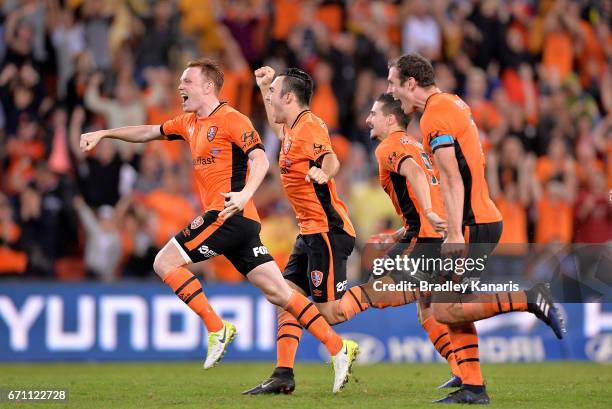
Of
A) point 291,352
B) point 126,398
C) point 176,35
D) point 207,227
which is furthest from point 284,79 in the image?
point 176,35

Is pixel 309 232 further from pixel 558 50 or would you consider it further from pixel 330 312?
pixel 558 50

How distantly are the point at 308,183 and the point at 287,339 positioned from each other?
138 cm

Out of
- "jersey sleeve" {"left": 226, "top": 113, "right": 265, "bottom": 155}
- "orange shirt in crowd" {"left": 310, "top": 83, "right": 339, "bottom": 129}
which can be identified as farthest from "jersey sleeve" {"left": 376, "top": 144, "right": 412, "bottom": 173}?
"orange shirt in crowd" {"left": 310, "top": 83, "right": 339, "bottom": 129}

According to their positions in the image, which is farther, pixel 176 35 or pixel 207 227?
pixel 176 35

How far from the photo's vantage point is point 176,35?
1861 centimetres

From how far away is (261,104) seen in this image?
18250mm

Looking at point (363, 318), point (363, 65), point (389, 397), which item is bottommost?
point (389, 397)

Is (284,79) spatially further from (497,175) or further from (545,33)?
(545,33)

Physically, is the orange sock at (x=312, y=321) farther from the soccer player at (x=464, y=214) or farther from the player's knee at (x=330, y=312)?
the soccer player at (x=464, y=214)

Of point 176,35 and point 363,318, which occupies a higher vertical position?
point 176,35

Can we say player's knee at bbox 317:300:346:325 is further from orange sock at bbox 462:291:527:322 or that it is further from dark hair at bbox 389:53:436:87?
dark hair at bbox 389:53:436:87

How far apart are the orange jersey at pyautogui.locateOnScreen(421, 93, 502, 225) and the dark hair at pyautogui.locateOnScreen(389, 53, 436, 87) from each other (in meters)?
0.26

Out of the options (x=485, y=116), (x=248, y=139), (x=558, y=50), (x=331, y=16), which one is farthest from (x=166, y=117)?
(x=248, y=139)

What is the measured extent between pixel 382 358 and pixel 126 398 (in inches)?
257
